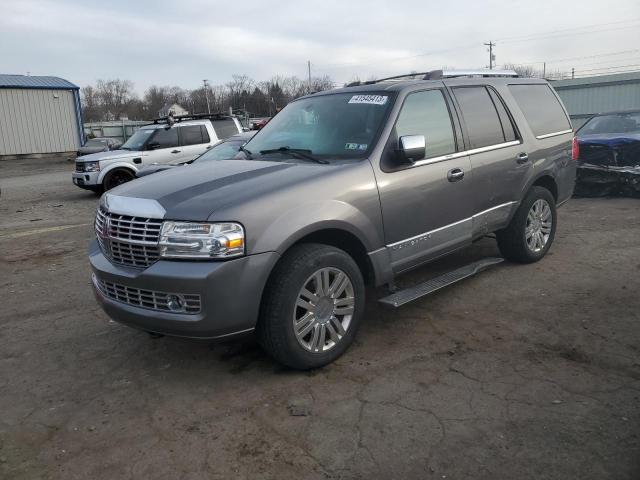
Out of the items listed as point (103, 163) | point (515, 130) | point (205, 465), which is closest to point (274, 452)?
point (205, 465)

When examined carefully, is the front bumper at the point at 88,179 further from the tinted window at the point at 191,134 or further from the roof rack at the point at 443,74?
the roof rack at the point at 443,74

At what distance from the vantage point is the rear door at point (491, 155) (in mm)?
4738

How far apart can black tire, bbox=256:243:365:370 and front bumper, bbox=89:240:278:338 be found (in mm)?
107

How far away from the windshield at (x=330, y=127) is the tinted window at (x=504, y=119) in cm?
145

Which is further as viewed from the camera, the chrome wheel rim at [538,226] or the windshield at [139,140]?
the windshield at [139,140]

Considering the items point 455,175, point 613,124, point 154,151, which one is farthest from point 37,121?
point 455,175

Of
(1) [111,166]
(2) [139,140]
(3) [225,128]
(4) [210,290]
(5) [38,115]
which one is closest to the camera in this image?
(4) [210,290]

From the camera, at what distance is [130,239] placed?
3369 mm

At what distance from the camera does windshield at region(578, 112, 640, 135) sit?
32.3 feet

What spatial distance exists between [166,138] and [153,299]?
10277 mm

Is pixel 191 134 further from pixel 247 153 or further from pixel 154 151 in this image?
pixel 247 153

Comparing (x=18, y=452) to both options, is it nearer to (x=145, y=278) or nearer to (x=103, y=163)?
(x=145, y=278)

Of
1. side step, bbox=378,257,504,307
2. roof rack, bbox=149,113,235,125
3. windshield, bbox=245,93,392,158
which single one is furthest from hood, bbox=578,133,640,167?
roof rack, bbox=149,113,235,125

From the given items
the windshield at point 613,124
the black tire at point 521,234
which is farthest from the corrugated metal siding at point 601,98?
the black tire at point 521,234
